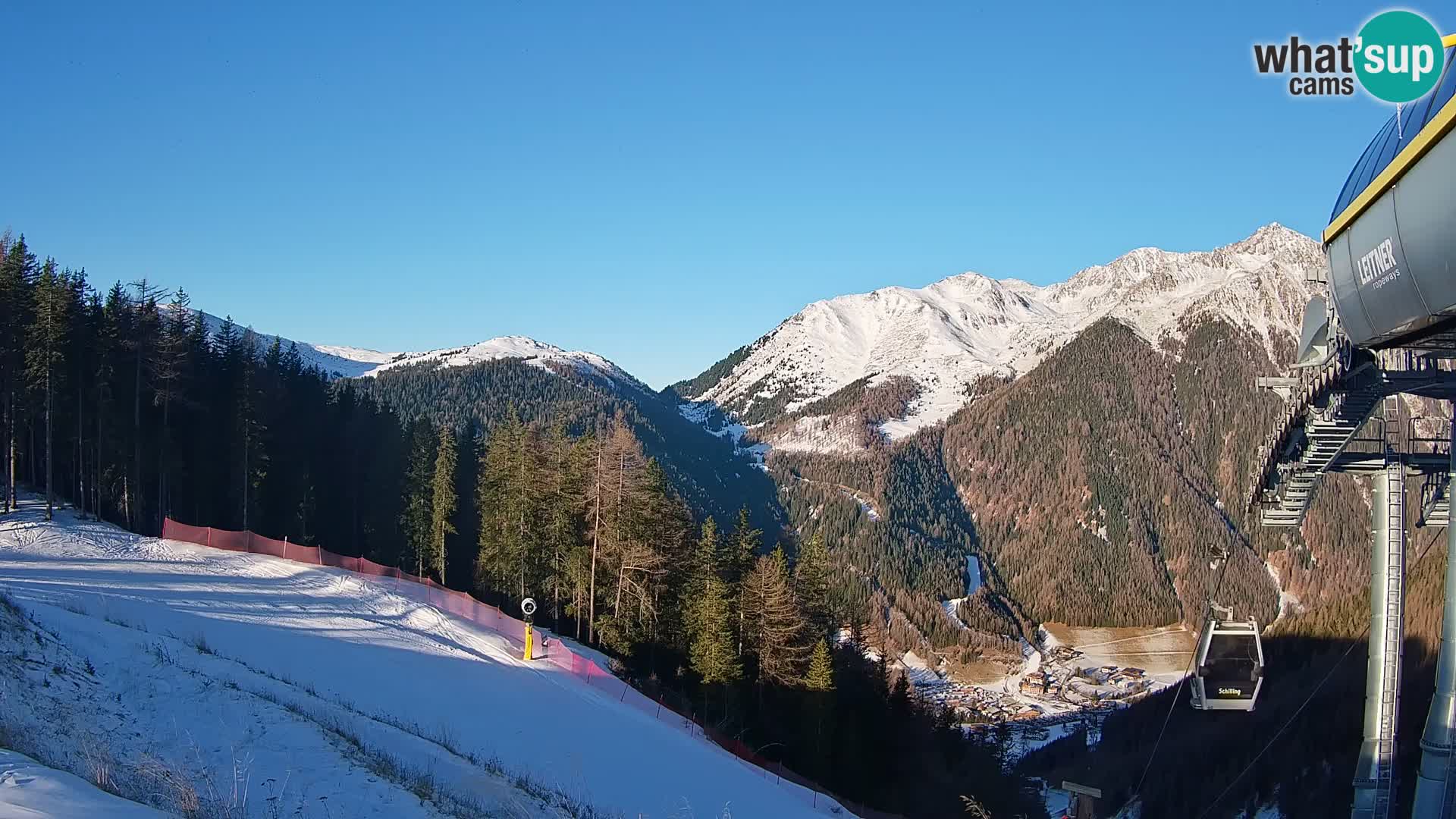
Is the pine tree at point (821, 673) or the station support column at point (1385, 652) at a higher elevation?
the station support column at point (1385, 652)

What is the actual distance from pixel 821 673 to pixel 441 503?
21.0 m

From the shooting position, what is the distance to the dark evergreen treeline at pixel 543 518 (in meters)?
36.0

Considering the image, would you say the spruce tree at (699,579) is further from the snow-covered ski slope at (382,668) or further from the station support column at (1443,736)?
the station support column at (1443,736)

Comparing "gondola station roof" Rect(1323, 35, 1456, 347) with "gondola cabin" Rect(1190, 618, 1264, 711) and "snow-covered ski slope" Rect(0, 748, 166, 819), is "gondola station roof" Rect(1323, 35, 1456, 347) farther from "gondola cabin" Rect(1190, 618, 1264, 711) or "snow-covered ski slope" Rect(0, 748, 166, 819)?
"snow-covered ski slope" Rect(0, 748, 166, 819)

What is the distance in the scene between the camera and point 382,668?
2203 cm

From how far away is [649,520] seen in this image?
37906 millimetres

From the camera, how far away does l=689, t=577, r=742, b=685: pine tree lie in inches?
1352

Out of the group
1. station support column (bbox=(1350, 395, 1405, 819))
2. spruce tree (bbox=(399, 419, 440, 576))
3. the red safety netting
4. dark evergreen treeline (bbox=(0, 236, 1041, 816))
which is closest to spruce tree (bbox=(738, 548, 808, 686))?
dark evergreen treeline (bbox=(0, 236, 1041, 816))

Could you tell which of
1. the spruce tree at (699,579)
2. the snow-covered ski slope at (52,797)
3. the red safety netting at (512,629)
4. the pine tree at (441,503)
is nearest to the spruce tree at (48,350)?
the red safety netting at (512,629)

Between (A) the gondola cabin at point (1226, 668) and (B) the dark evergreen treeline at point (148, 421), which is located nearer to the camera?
(A) the gondola cabin at point (1226, 668)

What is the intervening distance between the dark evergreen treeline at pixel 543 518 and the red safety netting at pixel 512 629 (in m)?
3.51

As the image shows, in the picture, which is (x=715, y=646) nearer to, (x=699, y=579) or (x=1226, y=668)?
(x=699, y=579)

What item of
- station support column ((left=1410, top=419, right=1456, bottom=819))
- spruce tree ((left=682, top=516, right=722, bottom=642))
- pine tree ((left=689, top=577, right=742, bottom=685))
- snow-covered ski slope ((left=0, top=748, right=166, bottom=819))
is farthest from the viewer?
spruce tree ((left=682, top=516, right=722, bottom=642))

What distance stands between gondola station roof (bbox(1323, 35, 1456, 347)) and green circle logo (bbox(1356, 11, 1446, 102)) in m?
0.23
